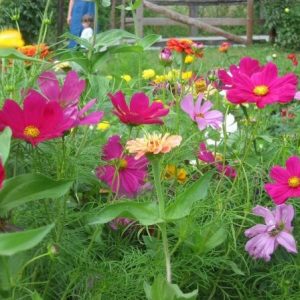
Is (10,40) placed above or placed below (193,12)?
above

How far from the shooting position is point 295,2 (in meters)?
9.61

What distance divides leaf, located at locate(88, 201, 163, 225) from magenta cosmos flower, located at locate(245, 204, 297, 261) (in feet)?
0.53

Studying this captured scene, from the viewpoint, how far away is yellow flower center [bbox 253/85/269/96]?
886 millimetres

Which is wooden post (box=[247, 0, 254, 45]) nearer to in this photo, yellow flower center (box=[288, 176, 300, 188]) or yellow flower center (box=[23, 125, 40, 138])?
yellow flower center (box=[288, 176, 300, 188])

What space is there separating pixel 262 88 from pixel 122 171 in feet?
0.61

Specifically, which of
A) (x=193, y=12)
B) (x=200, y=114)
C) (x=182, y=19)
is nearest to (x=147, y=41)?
(x=200, y=114)

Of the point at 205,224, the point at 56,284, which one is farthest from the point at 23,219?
the point at 205,224

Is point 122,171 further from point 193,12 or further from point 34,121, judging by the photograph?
point 193,12

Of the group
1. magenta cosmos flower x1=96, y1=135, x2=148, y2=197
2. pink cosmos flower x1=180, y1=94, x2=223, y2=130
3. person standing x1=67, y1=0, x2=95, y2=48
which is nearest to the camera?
magenta cosmos flower x1=96, y1=135, x2=148, y2=197

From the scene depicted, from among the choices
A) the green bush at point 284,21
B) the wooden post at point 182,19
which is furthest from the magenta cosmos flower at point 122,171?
the wooden post at point 182,19

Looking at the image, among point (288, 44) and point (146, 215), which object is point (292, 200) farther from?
point (288, 44)

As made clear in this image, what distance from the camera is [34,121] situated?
30.6 inches

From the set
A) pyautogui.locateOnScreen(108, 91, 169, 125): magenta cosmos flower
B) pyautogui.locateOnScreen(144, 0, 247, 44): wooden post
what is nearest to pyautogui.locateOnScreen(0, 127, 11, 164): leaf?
pyautogui.locateOnScreen(108, 91, 169, 125): magenta cosmos flower

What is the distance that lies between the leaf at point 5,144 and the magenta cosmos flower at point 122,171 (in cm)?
23
